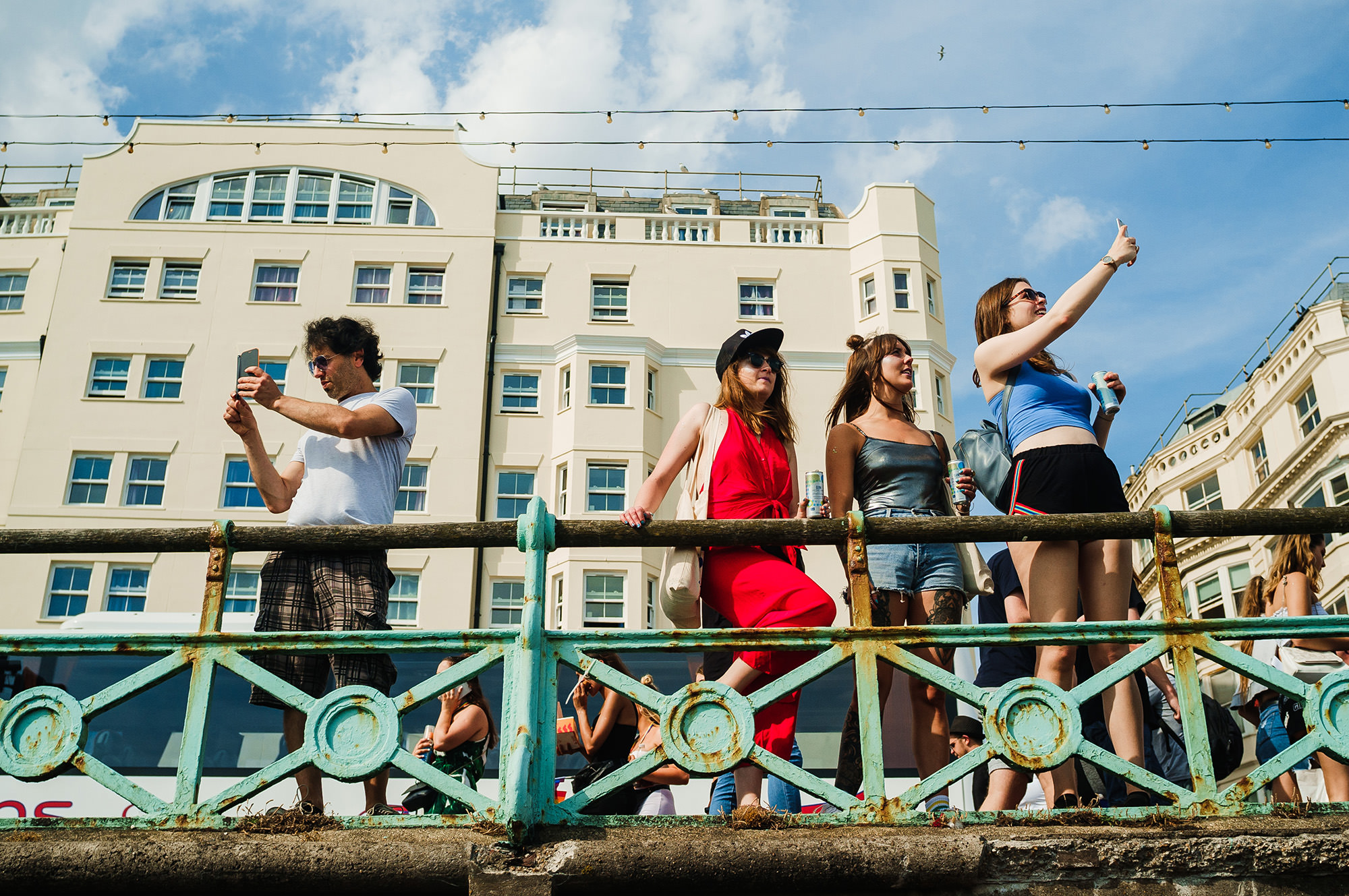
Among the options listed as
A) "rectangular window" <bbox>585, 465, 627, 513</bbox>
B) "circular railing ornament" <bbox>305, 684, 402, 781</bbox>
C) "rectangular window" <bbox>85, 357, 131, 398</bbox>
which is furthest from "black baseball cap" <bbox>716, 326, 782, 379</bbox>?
"rectangular window" <bbox>85, 357, 131, 398</bbox>

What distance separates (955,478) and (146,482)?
1114 inches

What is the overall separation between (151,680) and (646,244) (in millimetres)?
31758

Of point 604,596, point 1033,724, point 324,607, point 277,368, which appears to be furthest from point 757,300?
point 1033,724

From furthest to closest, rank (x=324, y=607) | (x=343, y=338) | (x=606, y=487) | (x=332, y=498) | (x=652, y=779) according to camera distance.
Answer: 1. (x=606, y=487)
2. (x=652, y=779)
3. (x=343, y=338)
4. (x=332, y=498)
5. (x=324, y=607)

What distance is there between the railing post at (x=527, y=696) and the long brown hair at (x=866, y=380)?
2007 mm

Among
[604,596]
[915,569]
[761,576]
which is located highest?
[604,596]

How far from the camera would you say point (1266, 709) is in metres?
5.78

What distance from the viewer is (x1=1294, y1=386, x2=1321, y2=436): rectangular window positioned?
38.0 m

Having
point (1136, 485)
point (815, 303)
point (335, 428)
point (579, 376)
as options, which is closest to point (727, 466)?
point (335, 428)

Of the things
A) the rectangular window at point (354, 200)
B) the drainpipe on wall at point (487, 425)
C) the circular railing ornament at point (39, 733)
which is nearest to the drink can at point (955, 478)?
the circular railing ornament at point (39, 733)

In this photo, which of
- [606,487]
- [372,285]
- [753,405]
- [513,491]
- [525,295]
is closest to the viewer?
[753,405]

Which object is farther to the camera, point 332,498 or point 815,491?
point 815,491

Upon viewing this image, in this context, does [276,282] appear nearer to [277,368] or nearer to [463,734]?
[277,368]

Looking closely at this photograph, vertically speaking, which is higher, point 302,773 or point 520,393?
point 520,393
